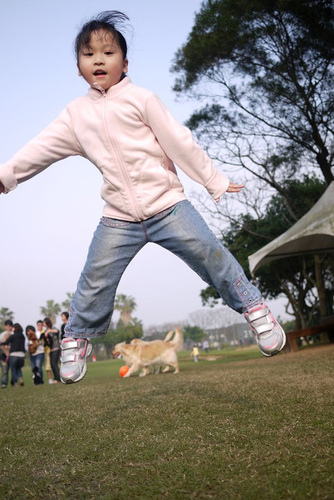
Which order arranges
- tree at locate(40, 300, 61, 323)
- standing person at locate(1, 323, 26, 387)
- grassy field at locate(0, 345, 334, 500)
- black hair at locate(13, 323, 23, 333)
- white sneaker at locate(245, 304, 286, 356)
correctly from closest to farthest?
grassy field at locate(0, 345, 334, 500), white sneaker at locate(245, 304, 286, 356), standing person at locate(1, 323, 26, 387), black hair at locate(13, 323, 23, 333), tree at locate(40, 300, 61, 323)

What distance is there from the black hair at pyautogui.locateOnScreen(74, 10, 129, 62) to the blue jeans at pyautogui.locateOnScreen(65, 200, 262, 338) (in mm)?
972

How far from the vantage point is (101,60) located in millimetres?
2887

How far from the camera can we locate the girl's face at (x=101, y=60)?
287 centimetres

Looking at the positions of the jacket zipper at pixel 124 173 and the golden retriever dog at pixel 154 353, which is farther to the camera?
the golden retriever dog at pixel 154 353

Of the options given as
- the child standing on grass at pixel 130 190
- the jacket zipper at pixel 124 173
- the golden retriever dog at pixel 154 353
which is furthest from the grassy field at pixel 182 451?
the golden retriever dog at pixel 154 353

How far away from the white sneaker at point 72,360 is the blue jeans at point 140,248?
52mm

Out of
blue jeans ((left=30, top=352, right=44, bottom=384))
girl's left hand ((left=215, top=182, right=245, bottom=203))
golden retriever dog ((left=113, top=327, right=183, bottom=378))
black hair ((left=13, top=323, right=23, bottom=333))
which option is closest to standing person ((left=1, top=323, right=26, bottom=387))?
black hair ((left=13, top=323, right=23, bottom=333))

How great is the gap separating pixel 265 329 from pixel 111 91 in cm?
161

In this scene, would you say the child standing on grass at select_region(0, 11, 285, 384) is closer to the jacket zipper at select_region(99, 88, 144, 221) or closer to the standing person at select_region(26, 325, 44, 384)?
the jacket zipper at select_region(99, 88, 144, 221)

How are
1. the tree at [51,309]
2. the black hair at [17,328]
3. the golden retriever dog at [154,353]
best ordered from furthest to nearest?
the tree at [51,309] < the black hair at [17,328] < the golden retriever dog at [154,353]

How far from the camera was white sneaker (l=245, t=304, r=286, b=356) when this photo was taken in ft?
9.20

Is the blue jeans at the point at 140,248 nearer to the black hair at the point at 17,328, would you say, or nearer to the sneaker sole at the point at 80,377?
the sneaker sole at the point at 80,377

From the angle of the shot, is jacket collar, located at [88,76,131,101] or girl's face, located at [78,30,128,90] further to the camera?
jacket collar, located at [88,76,131,101]

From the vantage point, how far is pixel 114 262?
295cm
